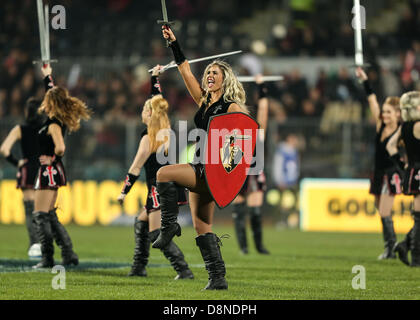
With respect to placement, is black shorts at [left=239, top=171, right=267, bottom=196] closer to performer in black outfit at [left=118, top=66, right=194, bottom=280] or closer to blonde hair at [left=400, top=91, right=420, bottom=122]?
blonde hair at [left=400, top=91, right=420, bottom=122]

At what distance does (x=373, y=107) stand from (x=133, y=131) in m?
9.75

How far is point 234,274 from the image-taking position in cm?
1212

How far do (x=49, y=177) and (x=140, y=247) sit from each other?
179 centimetres

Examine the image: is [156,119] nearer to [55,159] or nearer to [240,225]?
[55,159]

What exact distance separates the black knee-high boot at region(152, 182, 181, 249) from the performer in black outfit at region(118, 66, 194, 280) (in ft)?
5.57

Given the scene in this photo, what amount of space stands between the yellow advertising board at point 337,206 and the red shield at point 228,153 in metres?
12.9

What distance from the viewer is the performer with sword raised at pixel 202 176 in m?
9.36

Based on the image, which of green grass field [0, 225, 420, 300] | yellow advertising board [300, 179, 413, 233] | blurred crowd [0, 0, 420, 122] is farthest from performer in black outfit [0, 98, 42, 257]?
yellow advertising board [300, 179, 413, 233]

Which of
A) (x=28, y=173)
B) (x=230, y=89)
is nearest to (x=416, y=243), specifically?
(x=230, y=89)

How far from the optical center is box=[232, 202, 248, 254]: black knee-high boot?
1595 cm

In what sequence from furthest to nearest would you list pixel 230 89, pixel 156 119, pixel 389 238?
pixel 389 238
pixel 156 119
pixel 230 89

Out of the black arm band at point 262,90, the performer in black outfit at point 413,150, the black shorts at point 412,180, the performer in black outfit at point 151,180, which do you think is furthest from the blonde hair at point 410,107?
the performer in black outfit at point 151,180

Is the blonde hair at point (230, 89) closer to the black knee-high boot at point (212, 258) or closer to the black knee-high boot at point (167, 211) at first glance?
the black knee-high boot at point (167, 211)
